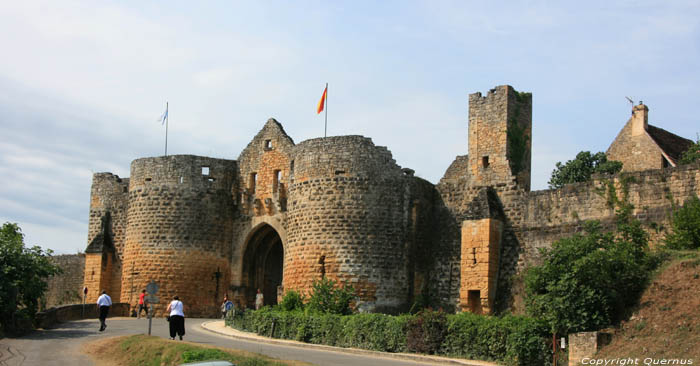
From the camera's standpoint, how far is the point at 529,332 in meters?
17.1

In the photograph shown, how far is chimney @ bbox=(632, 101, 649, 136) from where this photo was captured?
38.9 meters

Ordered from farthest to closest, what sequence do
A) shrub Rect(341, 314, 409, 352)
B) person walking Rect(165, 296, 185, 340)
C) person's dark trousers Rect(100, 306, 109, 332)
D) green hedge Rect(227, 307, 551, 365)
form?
person's dark trousers Rect(100, 306, 109, 332) → person walking Rect(165, 296, 185, 340) → shrub Rect(341, 314, 409, 352) → green hedge Rect(227, 307, 551, 365)

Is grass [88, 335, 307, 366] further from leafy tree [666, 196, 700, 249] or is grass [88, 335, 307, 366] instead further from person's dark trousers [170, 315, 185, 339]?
leafy tree [666, 196, 700, 249]

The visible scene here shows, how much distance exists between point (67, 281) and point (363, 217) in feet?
58.9

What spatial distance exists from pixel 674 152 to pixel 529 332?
24.3 metres

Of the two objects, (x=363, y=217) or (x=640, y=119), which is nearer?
(x=363, y=217)

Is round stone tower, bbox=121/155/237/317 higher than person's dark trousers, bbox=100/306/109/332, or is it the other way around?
round stone tower, bbox=121/155/237/317

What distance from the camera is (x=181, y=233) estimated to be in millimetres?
31359

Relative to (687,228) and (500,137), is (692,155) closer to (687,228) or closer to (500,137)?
(500,137)

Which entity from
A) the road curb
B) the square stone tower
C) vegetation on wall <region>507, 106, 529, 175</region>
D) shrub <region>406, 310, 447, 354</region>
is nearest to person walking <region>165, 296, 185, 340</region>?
the road curb

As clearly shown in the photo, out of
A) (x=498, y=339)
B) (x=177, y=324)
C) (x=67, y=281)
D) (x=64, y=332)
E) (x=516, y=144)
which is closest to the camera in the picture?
(x=498, y=339)

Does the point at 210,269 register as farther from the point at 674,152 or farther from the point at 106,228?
the point at 674,152

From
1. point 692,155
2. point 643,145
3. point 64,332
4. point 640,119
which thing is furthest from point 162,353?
point 640,119

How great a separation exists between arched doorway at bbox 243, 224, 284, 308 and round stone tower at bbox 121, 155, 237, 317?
84 centimetres
